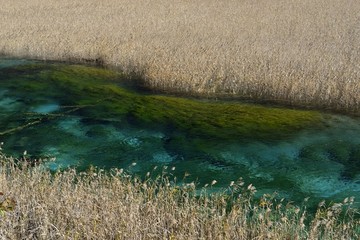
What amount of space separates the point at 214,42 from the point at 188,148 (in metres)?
8.83

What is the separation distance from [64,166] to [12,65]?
10831mm

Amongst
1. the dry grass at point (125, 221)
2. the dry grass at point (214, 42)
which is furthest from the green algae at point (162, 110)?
the dry grass at point (125, 221)

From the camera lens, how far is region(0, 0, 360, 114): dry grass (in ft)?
49.5

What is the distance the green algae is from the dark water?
122 mm

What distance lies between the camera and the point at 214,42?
19.4 metres

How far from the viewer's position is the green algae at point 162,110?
12.9 m

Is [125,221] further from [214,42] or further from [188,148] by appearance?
[214,42]

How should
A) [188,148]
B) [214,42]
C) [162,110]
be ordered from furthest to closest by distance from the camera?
[214,42] < [162,110] < [188,148]

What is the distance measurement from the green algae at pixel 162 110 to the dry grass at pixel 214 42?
0.99m

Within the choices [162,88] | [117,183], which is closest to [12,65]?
[162,88]

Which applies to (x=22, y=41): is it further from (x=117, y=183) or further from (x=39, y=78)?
(x=117, y=183)

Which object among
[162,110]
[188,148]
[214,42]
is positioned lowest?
[188,148]

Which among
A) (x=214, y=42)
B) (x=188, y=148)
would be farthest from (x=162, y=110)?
(x=214, y=42)

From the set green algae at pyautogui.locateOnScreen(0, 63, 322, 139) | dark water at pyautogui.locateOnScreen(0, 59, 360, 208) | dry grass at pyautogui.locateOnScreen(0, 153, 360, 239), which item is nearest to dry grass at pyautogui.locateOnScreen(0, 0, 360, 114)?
green algae at pyautogui.locateOnScreen(0, 63, 322, 139)
